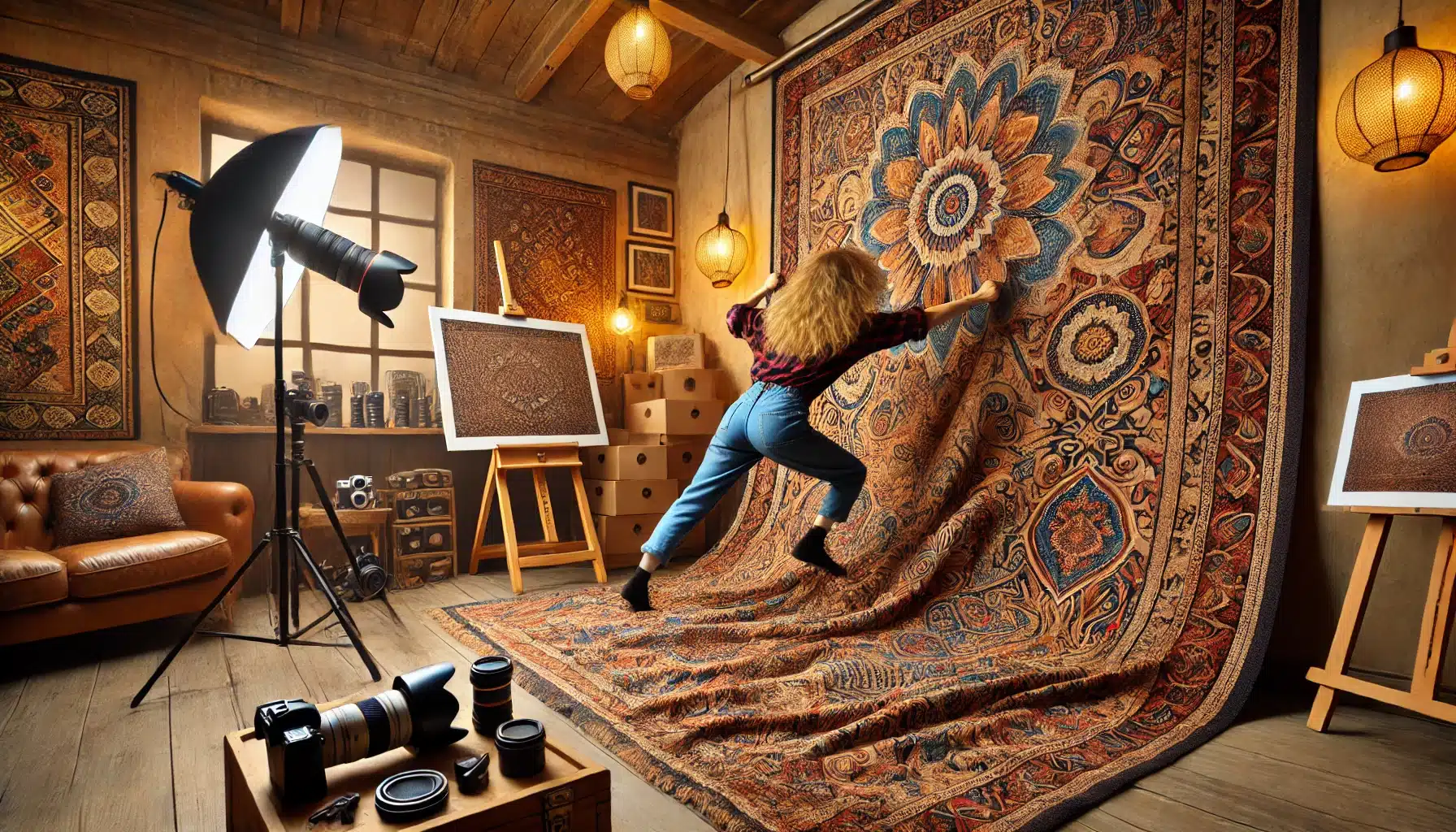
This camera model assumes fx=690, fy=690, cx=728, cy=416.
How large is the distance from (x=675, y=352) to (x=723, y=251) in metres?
0.69

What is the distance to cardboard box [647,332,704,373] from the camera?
168 inches

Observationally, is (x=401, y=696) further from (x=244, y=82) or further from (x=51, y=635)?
(x=244, y=82)

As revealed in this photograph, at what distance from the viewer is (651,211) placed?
491cm

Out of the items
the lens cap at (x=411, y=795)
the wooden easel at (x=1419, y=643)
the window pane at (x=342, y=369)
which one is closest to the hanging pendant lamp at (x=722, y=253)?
the window pane at (x=342, y=369)

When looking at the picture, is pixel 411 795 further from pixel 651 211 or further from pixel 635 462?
pixel 651 211

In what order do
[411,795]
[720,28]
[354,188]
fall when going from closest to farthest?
[411,795] → [720,28] → [354,188]

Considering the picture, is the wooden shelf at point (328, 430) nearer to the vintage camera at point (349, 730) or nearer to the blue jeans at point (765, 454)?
the blue jeans at point (765, 454)

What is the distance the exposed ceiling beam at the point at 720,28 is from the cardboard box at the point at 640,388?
1929mm

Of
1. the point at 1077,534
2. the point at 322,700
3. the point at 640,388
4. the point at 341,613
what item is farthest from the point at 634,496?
the point at 1077,534

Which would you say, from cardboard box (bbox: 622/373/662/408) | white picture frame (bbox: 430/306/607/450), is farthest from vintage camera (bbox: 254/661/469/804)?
cardboard box (bbox: 622/373/662/408)

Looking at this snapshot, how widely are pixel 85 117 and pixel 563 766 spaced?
4.01 metres

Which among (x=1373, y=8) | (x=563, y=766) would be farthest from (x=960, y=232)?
(x=563, y=766)

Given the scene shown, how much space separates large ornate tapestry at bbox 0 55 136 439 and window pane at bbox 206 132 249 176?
1.39 ft

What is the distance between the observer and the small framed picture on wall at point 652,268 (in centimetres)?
479
